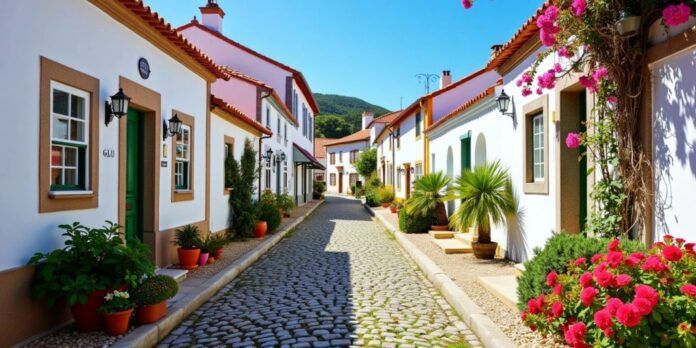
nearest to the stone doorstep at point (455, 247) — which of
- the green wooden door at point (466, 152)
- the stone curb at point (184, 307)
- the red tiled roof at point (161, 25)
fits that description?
the green wooden door at point (466, 152)

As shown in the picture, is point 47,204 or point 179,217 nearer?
point 47,204

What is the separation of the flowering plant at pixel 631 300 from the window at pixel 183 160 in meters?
6.88

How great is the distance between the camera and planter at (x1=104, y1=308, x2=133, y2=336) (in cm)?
451

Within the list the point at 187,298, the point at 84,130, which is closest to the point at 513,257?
the point at 187,298

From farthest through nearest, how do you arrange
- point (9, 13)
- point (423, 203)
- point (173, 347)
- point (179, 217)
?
1. point (423, 203)
2. point (179, 217)
3. point (173, 347)
4. point (9, 13)

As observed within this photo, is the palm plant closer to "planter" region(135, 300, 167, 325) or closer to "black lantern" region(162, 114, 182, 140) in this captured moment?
"black lantern" region(162, 114, 182, 140)

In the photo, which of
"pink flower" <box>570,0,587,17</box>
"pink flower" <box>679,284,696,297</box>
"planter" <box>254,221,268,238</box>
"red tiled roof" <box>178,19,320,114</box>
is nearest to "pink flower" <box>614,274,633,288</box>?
"pink flower" <box>679,284,696,297</box>

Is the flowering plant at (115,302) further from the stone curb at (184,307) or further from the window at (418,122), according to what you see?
the window at (418,122)

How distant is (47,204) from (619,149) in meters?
5.95

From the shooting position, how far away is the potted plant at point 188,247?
7.97 meters

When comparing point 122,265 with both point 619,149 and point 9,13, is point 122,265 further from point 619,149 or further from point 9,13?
point 619,149

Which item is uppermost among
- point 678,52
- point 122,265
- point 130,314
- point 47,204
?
point 678,52

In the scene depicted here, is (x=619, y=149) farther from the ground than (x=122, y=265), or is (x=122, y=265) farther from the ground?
(x=619, y=149)

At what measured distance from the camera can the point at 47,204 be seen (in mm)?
4703
